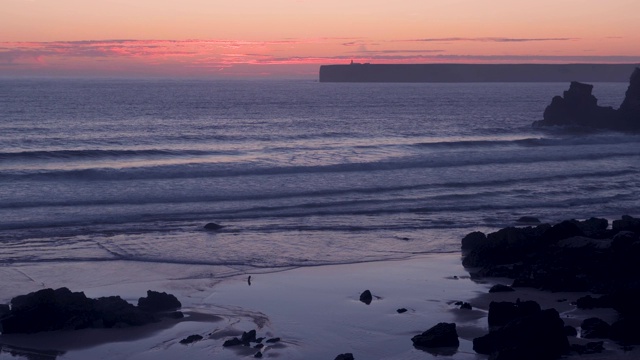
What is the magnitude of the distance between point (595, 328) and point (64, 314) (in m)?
8.88

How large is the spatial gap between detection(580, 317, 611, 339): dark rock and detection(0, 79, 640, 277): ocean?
7003mm

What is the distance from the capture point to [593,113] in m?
69.8

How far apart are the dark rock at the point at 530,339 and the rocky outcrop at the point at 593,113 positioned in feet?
195

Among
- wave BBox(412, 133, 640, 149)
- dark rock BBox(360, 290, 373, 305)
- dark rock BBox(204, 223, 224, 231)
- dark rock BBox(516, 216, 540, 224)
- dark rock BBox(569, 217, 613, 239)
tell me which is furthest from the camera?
wave BBox(412, 133, 640, 149)

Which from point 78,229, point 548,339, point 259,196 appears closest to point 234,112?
point 259,196

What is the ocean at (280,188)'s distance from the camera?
21156 millimetres

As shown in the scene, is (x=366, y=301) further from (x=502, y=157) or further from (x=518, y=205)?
(x=502, y=157)

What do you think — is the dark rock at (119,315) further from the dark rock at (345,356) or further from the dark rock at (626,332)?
the dark rock at (626,332)

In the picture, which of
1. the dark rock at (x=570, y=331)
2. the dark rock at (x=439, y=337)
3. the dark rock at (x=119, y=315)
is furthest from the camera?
the dark rock at (x=119, y=315)

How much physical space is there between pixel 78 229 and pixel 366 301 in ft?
37.1

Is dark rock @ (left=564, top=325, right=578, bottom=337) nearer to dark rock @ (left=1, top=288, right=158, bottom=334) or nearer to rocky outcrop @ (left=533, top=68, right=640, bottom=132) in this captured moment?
dark rock @ (left=1, top=288, right=158, bottom=334)

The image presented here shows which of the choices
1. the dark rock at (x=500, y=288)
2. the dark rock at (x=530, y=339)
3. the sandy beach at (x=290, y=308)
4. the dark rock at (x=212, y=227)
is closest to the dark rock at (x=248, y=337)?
the sandy beach at (x=290, y=308)

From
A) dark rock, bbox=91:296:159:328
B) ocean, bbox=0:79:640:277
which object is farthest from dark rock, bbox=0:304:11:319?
ocean, bbox=0:79:640:277

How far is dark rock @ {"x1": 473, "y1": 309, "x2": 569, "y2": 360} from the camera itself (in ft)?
37.8
